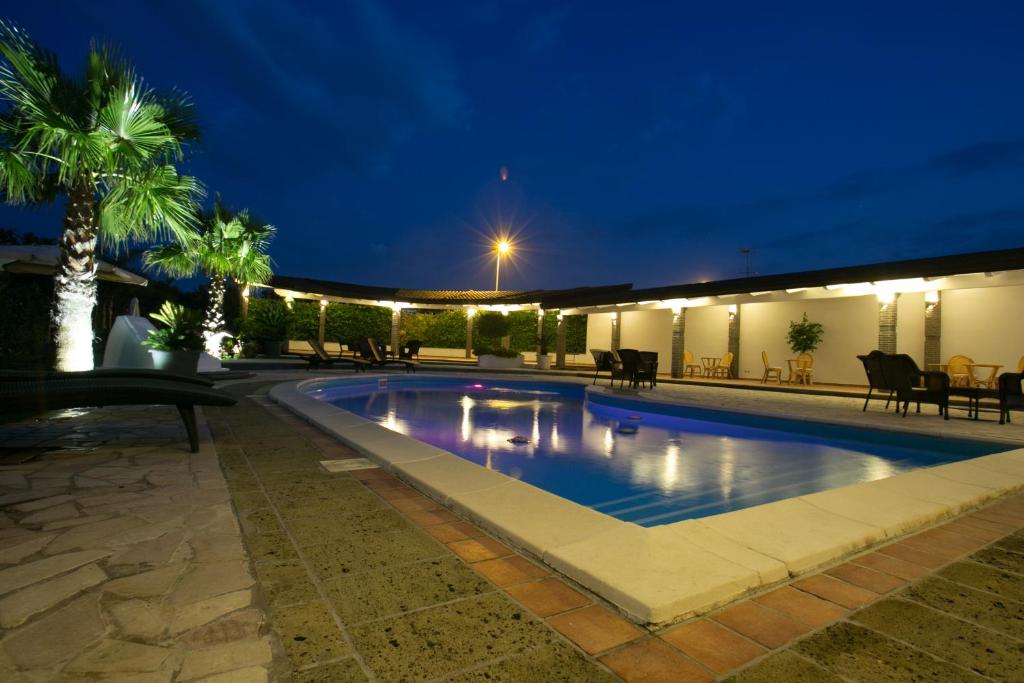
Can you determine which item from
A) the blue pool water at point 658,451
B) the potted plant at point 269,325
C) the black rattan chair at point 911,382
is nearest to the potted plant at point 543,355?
the blue pool water at point 658,451

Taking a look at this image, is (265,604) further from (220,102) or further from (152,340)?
(220,102)

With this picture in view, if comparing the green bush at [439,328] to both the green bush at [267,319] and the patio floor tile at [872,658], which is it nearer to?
the green bush at [267,319]

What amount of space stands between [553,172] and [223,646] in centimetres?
6225

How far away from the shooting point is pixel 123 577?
71.3 inches

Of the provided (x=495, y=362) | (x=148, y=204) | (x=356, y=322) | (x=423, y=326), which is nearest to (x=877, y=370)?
(x=148, y=204)

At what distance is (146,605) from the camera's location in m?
1.62

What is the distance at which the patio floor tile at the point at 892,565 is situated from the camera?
209 centimetres

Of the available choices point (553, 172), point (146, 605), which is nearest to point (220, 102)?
point (553, 172)

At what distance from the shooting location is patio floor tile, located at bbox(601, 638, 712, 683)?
4.42ft

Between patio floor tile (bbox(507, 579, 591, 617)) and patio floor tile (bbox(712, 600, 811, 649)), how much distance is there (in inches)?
19.9

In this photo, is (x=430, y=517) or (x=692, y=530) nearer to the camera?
(x=692, y=530)

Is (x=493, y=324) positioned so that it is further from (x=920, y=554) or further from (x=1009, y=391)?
(x=920, y=554)

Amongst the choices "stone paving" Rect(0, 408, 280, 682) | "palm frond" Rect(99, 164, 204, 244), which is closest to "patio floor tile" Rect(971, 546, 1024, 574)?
"stone paving" Rect(0, 408, 280, 682)

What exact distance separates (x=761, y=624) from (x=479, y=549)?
1170 mm
